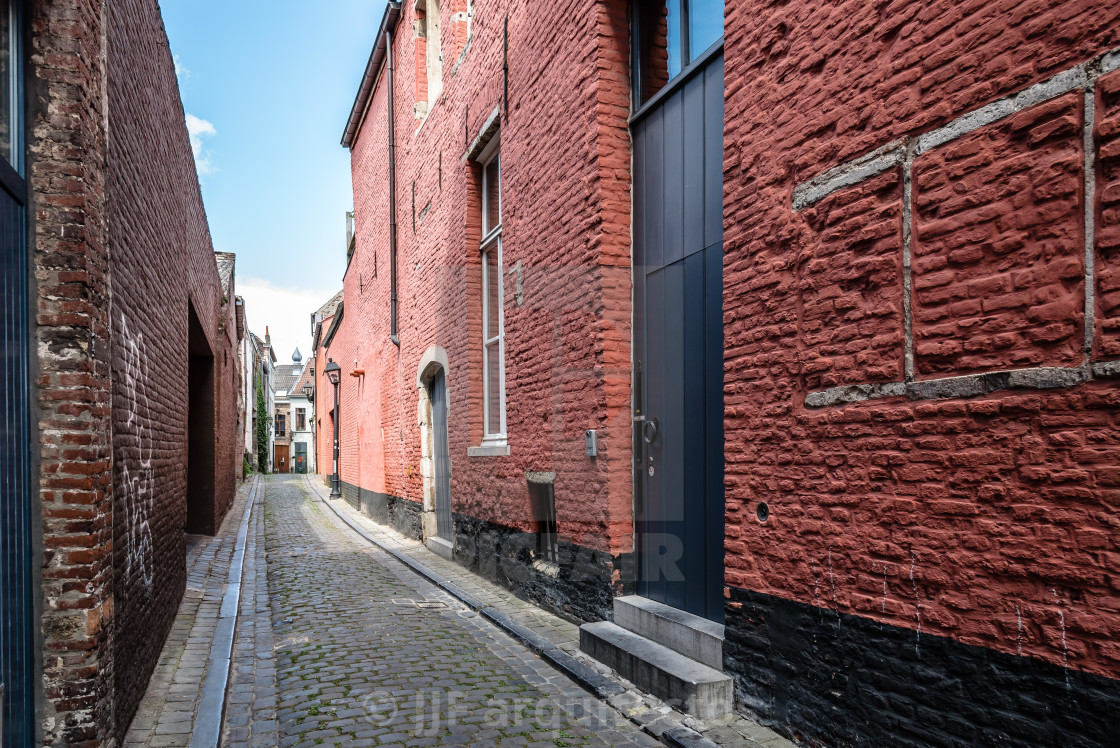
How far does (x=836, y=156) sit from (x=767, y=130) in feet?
1.78

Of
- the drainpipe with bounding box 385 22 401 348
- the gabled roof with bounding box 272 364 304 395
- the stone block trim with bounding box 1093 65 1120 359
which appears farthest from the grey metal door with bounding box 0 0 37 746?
the gabled roof with bounding box 272 364 304 395

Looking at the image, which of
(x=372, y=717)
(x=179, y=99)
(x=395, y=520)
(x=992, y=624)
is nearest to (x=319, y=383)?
(x=395, y=520)

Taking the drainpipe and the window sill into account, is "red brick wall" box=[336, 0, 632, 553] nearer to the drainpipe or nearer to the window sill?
the window sill

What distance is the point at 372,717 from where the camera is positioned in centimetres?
428

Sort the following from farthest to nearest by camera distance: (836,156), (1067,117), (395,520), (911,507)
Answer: (395,520) → (836,156) → (911,507) → (1067,117)

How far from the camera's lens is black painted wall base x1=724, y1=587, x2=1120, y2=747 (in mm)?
2568

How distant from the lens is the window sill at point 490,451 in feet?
25.6

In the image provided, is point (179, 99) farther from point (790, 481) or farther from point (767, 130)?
point (790, 481)

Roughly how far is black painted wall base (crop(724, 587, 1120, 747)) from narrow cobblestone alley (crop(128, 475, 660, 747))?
0.73 meters

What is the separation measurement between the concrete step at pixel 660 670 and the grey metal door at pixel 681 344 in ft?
1.19

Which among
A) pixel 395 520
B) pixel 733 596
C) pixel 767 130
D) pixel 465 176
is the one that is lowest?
pixel 395 520

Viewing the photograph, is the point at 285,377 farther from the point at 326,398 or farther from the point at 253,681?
the point at 253,681

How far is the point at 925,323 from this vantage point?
3.12m

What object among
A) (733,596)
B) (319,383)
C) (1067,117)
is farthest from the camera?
(319,383)
